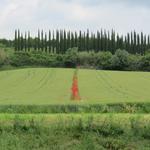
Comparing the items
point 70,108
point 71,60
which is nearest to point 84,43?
point 71,60

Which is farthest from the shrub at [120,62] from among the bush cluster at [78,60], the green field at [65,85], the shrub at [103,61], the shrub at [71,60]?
the green field at [65,85]

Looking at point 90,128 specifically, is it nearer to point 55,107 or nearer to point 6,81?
point 55,107

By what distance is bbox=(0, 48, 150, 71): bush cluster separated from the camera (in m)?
120

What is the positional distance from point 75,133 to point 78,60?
11666 cm

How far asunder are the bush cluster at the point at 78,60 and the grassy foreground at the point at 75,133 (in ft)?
328

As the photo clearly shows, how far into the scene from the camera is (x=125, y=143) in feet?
54.4

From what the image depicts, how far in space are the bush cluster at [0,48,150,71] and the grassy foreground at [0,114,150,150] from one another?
99.8 metres

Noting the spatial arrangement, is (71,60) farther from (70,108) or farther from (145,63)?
(70,108)

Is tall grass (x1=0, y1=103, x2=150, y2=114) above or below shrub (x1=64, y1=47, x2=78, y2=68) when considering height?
below

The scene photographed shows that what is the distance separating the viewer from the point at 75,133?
17469 mm


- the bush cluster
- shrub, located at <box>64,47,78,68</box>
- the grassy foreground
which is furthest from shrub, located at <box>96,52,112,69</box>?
the grassy foreground

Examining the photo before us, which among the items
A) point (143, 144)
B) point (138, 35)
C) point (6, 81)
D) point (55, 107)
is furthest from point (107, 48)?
point (143, 144)

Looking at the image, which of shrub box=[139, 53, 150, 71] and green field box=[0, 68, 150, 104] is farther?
shrub box=[139, 53, 150, 71]

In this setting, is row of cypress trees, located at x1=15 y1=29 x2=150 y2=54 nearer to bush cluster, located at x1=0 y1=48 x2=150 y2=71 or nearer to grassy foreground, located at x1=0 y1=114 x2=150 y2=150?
bush cluster, located at x1=0 y1=48 x2=150 y2=71
